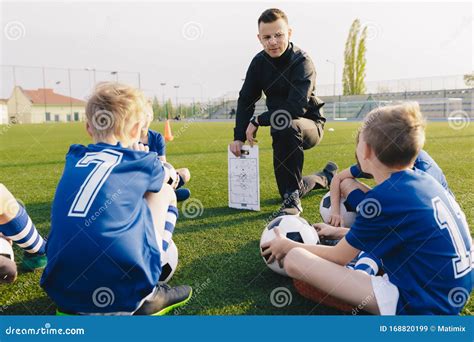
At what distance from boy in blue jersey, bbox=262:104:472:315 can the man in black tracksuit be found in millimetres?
1919

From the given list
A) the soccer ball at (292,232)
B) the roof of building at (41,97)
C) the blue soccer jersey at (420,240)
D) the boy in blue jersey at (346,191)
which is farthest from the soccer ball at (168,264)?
the roof of building at (41,97)

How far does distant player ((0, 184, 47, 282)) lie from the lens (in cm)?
258

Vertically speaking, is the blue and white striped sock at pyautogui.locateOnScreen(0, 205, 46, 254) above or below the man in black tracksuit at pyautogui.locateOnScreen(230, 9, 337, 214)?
below

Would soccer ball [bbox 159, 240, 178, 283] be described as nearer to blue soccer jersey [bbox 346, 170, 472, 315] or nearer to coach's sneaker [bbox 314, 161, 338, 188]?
blue soccer jersey [bbox 346, 170, 472, 315]

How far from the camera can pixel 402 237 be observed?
75.0 inches

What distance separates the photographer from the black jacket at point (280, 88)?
4328 mm

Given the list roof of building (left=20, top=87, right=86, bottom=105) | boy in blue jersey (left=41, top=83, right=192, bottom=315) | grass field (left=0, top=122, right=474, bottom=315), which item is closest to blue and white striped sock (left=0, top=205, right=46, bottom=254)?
grass field (left=0, top=122, right=474, bottom=315)

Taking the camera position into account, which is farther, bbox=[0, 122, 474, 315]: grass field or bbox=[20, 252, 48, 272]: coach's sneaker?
bbox=[20, 252, 48, 272]: coach's sneaker

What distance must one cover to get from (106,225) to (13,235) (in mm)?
1189

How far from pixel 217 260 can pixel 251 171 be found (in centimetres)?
163

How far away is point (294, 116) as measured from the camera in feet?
14.3

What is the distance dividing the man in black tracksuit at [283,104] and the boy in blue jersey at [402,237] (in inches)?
75.6

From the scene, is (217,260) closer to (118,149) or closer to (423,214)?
(118,149)

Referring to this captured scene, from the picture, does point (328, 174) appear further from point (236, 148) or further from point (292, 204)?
point (236, 148)
